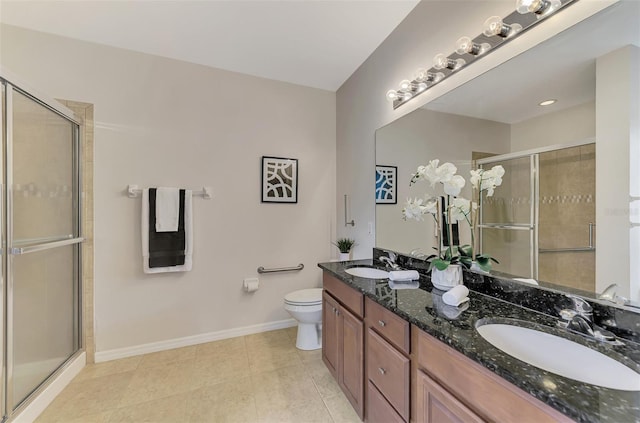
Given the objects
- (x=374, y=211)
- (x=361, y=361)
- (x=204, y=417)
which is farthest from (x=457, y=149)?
(x=204, y=417)

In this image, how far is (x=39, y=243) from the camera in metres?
1.74

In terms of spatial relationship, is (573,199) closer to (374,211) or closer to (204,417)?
(374,211)

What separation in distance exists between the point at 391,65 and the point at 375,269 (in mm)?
1644

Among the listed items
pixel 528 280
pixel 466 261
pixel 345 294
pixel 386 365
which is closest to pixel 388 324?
pixel 386 365

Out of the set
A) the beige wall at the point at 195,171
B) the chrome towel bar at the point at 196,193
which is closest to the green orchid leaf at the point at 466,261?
the beige wall at the point at 195,171

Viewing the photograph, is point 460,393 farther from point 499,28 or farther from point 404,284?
point 499,28

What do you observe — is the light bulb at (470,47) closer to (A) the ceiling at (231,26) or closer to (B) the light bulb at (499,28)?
(B) the light bulb at (499,28)

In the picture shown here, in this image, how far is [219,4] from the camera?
1766 millimetres

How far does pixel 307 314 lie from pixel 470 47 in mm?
2179

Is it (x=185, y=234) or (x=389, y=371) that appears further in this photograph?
(x=185, y=234)

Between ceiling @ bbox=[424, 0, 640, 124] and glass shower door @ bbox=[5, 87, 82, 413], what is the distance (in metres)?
2.74

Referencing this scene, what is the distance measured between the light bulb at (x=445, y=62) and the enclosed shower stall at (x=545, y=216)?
0.60 m

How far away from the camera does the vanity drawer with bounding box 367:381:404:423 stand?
46.3 inches

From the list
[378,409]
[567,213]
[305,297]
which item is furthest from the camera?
[305,297]
